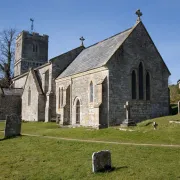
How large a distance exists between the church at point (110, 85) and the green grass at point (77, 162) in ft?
32.7

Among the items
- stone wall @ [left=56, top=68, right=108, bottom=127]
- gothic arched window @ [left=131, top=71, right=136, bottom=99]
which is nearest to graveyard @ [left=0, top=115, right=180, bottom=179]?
stone wall @ [left=56, top=68, right=108, bottom=127]

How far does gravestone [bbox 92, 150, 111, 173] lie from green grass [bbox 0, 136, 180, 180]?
31 cm

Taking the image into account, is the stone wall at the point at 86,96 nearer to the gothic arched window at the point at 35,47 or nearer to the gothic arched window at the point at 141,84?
the gothic arched window at the point at 141,84

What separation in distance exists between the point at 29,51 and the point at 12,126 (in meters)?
42.1

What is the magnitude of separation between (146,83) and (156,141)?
40.2ft

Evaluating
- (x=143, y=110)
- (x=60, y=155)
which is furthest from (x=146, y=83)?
(x=60, y=155)

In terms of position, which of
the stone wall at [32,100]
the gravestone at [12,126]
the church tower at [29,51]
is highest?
the church tower at [29,51]

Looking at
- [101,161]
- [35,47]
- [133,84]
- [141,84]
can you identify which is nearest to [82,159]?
[101,161]

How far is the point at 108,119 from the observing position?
2236cm

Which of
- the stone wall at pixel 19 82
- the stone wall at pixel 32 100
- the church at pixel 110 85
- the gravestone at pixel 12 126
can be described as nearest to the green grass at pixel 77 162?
the gravestone at pixel 12 126

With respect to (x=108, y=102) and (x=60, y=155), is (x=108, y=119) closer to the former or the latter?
(x=108, y=102)

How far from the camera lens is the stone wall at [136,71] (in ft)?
75.6

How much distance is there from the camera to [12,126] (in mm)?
17359

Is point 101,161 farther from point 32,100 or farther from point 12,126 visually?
point 32,100
